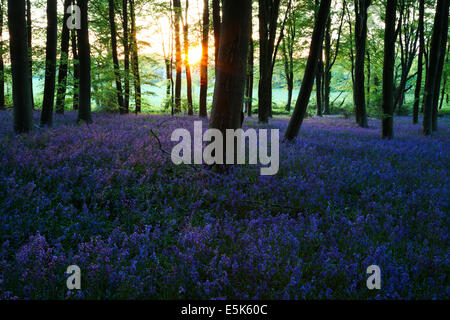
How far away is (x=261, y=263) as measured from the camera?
2547mm

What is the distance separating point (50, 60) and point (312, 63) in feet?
29.0

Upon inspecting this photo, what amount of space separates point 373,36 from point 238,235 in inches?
1570

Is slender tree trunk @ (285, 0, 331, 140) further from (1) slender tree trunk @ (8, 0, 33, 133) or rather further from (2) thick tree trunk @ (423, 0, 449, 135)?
(2) thick tree trunk @ (423, 0, 449, 135)

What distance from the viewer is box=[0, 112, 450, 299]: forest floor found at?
2.32 meters

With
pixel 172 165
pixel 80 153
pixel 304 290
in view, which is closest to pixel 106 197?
pixel 172 165

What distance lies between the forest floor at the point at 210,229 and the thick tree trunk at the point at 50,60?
4238mm

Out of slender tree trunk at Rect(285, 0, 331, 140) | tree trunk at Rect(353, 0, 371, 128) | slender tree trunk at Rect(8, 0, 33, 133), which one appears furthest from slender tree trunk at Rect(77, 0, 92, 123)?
tree trunk at Rect(353, 0, 371, 128)

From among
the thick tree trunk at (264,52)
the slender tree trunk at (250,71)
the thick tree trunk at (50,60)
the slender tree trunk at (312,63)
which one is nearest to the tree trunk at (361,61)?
the thick tree trunk at (264,52)

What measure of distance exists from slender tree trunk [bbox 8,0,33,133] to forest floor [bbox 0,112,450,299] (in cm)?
207

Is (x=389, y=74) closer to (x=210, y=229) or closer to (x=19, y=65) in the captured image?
(x=210, y=229)

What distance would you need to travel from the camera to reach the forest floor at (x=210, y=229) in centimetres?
232

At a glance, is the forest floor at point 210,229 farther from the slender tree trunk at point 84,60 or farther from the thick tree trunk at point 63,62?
the thick tree trunk at point 63,62

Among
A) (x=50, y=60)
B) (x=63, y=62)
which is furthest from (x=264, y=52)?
(x=50, y=60)
